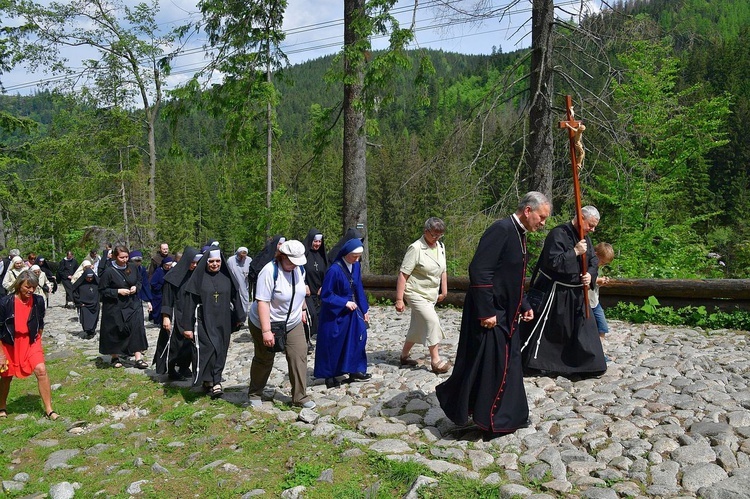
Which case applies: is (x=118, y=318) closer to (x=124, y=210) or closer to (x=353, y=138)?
(x=353, y=138)

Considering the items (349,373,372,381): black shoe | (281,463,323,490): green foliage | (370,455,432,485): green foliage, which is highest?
(370,455,432,485): green foliage

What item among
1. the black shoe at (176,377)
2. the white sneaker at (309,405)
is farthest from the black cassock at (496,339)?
the black shoe at (176,377)

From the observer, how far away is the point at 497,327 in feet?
18.5

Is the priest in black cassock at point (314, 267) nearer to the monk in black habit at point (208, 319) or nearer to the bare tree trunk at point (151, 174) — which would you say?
the monk in black habit at point (208, 319)

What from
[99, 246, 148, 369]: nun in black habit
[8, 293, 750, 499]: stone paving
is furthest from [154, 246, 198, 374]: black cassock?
[99, 246, 148, 369]: nun in black habit

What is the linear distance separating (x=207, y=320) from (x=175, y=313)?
717 mm

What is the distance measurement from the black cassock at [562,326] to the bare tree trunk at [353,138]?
6.84m

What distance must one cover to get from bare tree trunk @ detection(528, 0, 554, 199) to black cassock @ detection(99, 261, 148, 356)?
306 inches

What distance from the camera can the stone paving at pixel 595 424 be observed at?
15.4 feet

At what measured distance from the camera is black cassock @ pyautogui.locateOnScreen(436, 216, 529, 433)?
5582 mm

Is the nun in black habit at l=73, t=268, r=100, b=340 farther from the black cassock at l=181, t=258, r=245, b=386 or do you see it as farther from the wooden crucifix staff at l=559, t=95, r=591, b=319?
the wooden crucifix staff at l=559, t=95, r=591, b=319

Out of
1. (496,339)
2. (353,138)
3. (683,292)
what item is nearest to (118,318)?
(353,138)

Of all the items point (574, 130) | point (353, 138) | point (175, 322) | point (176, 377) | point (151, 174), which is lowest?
point (176, 377)

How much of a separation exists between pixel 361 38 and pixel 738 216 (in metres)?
45.7
